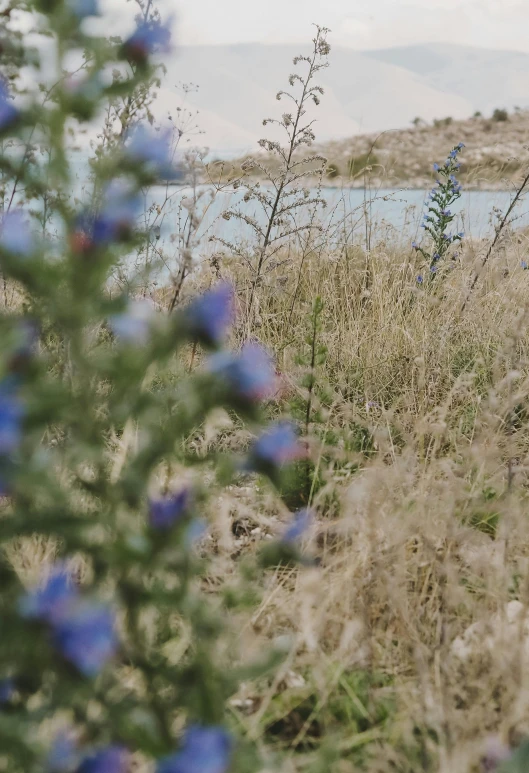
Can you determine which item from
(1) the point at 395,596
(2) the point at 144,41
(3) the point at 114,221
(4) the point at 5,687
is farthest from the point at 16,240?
(1) the point at 395,596

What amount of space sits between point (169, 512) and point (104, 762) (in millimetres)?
295

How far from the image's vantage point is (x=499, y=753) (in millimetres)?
1137

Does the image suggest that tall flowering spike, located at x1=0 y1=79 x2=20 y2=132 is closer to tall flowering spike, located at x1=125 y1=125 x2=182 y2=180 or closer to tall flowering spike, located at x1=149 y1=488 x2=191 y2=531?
tall flowering spike, located at x1=125 y1=125 x2=182 y2=180

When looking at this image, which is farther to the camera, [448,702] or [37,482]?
[448,702]

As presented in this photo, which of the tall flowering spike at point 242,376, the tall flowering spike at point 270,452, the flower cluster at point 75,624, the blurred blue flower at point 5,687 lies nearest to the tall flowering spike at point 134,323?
the tall flowering spike at point 242,376

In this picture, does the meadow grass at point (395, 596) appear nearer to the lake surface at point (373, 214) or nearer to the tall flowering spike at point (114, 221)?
the tall flowering spike at point (114, 221)

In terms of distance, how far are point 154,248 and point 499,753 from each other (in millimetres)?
2635

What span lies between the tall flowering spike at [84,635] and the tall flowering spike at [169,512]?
0.43 feet

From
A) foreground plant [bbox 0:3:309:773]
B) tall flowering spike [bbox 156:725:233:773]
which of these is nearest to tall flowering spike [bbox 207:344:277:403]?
foreground plant [bbox 0:3:309:773]

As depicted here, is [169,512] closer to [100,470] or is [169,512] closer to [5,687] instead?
[100,470]

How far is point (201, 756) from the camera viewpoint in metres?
0.80

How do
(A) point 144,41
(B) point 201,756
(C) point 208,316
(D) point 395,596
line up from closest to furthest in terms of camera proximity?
1. (B) point 201,756
2. (C) point 208,316
3. (A) point 144,41
4. (D) point 395,596

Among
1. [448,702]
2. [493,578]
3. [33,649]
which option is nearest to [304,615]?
[448,702]

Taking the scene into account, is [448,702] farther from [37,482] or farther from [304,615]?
[37,482]
